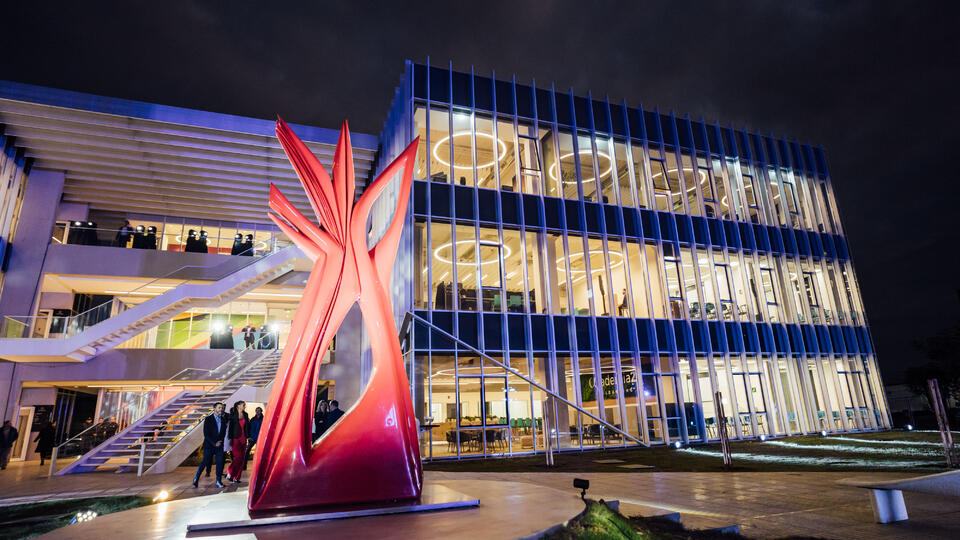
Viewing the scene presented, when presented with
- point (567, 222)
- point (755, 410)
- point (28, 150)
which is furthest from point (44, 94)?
point (755, 410)

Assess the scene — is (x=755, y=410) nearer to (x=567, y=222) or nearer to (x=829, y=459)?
(x=829, y=459)

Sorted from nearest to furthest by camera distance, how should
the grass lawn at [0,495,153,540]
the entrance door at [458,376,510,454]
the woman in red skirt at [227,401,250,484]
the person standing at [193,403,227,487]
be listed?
the grass lawn at [0,495,153,540], the person standing at [193,403,227,487], the woman in red skirt at [227,401,250,484], the entrance door at [458,376,510,454]

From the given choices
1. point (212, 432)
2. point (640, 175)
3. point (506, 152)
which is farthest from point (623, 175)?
point (212, 432)

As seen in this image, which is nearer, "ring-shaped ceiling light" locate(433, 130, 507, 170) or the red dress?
the red dress

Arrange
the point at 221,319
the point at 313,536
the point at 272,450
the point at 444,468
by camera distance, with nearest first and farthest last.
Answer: the point at 313,536 < the point at 272,450 < the point at 444,468 < the point at 221,319

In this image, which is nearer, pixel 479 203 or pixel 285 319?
pixel 479 203

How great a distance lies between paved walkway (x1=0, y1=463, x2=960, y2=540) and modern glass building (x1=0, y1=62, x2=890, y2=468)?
4.77m

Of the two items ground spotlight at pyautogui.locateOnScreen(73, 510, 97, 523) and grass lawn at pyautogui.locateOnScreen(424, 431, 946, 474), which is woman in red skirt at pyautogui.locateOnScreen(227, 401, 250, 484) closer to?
ground spotlight at pyautogui.locateOnScreen(73, 510, 97, 523)

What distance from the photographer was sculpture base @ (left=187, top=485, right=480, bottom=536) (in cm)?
531

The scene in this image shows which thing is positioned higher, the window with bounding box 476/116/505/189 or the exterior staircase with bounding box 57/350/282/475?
the window with bounding box 476/116/505/189

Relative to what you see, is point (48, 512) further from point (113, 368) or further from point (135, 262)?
point (135, 262)

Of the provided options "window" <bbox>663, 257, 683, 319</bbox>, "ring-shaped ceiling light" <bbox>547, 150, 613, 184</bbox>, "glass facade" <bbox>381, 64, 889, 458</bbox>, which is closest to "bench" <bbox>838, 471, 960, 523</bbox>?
"glass facade" <bbox>381, 64, 889, 458</bbox>

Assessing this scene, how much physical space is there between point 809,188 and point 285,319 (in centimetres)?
2737

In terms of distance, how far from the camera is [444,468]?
1266 cm
